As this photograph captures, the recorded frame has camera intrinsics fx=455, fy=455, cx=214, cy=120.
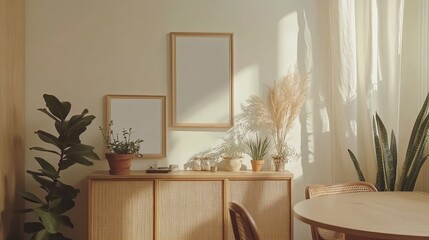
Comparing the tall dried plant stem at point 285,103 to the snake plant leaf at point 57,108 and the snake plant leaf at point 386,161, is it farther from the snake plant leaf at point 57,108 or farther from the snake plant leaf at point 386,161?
the snake plant leaf at point 57,108

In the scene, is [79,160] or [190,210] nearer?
[79,160]

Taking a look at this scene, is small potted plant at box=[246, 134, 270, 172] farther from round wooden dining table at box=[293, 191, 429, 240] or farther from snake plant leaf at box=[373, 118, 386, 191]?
round wooden dining table at box=[293, 191, 429, 240]

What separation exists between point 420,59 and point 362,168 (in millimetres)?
1052

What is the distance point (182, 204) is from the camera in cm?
370

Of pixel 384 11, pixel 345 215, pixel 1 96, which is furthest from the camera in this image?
pixel 384 11

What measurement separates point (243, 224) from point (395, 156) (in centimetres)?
210

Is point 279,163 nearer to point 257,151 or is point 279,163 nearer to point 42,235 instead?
point 257,151

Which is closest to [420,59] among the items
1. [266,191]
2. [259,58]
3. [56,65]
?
[259,58]

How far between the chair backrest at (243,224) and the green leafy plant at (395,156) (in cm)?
191

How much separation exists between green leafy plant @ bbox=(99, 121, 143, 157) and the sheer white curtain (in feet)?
5.82

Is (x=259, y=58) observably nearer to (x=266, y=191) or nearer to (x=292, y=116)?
(x=292, y=116)

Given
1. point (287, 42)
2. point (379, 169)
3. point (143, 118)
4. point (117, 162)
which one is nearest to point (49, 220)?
point (117, 162)

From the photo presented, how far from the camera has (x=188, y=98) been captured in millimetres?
4055

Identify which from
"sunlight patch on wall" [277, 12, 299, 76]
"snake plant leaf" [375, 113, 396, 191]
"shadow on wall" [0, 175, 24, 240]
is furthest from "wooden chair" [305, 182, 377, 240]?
"shadow on wall" [0, 175, 24, 240]
